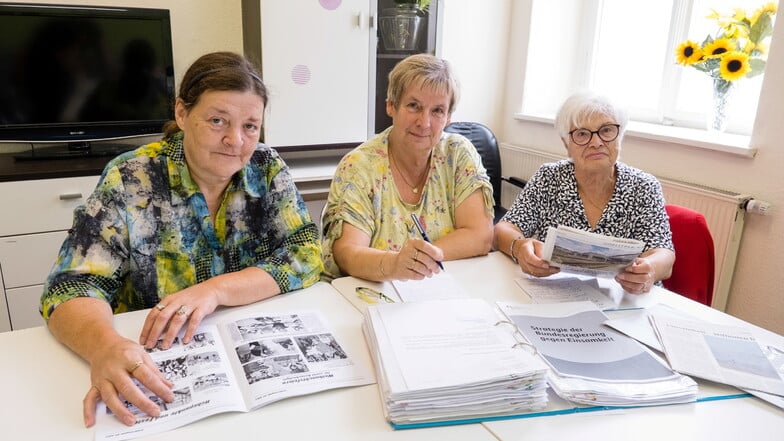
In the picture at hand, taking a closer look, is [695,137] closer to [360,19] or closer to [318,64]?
[360,19]

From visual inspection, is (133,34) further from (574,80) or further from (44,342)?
(574,80)

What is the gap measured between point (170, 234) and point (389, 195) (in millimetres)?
662

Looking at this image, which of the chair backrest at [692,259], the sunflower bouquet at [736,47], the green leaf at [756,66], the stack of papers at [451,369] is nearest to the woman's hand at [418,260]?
the stack of papers at [451,369]

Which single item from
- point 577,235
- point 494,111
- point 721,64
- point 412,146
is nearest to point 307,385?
point 577,235

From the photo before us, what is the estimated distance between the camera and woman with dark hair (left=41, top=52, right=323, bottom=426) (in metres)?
1.04

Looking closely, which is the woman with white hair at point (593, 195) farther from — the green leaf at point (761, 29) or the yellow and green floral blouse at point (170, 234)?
the green leaf at point (761, 29)

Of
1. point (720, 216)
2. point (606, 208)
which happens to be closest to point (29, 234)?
point (606, 208)

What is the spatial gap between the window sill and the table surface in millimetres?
1557

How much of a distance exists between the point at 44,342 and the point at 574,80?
10.3 feet

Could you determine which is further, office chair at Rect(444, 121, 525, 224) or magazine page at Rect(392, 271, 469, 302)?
office chair at Rect(444, 121, 525, 224)

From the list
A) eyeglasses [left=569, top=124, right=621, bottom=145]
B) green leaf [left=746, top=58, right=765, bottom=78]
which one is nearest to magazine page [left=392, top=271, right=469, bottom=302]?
eyeglasses [left=569, top=124, right=621, bottom=145]

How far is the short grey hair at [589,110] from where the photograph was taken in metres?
1.62

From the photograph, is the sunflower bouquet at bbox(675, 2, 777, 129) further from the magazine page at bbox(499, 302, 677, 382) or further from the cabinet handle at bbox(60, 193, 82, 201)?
the cabinet handle at bbox(60, 193, 82, 201)

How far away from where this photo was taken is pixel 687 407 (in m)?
0.90
